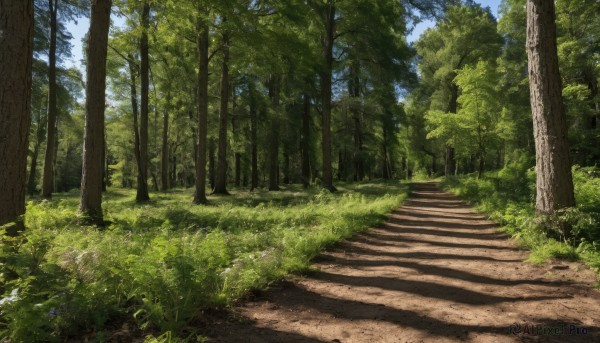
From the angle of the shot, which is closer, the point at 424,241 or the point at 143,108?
the point at 424,241

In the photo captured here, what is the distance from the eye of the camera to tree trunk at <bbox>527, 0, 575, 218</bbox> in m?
6.75

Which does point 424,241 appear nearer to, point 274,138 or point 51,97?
point 274,138

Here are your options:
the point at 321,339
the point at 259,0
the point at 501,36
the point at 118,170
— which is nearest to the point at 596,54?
the point at 501,36

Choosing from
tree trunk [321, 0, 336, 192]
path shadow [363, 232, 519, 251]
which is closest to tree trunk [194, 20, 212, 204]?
tree trunk [321, 0, 336, 192]

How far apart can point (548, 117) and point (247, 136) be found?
20612 millimetres

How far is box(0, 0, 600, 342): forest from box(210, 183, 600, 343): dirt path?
0.27 m

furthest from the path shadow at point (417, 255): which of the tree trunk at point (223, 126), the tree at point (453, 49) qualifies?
the tree at point (453, 49)

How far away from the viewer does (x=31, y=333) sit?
10.2 feet

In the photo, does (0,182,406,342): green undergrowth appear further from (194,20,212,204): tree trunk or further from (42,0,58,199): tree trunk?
(42,0,58,199): tree trunk

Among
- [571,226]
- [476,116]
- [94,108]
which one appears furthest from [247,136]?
[571,226]

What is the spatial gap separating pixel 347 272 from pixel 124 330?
3.45m

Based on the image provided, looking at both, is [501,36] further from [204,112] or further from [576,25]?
[204,112]

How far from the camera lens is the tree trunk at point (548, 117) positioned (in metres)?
6.75

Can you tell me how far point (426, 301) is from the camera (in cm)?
450
